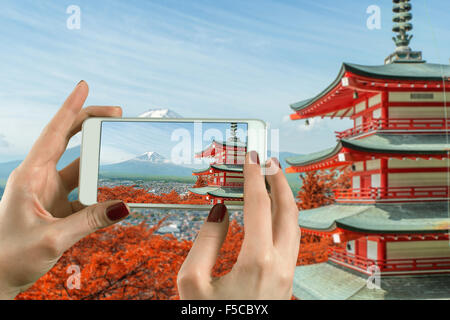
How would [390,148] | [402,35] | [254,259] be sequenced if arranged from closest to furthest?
[254,259] < [390,148] < [402,35]

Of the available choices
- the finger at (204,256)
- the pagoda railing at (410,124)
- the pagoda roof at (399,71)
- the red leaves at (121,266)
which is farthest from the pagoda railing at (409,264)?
the finger at (204,256)

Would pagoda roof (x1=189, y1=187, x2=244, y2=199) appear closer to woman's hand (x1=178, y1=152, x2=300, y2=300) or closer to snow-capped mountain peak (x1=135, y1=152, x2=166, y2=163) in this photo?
snow-capped mountain peak (x1=135, y1=152, x2=166, y2=163)

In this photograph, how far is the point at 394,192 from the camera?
3.83 m

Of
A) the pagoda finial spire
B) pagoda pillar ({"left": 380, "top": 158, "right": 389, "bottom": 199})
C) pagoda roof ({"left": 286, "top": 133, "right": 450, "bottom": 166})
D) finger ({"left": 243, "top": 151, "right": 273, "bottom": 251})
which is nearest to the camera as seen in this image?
finger ({"left": 243, "top": 151, "right": 273, "bottom": 251})

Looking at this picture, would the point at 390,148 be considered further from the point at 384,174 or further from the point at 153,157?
the point at 153,157

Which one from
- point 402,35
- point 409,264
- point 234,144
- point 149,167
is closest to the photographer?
point 234,144

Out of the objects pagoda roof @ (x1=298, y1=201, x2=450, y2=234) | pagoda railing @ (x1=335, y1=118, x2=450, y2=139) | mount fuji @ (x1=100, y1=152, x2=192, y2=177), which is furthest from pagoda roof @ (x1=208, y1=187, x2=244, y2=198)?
pagoda railing @ (x1=335, y1=118, x2=450, y2=139)

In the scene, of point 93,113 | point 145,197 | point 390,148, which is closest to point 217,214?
point 145,197

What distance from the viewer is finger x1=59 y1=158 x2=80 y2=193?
79 cm

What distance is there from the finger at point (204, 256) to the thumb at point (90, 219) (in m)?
0.20

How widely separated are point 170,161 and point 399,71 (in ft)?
12.9

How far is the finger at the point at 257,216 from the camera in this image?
44 centimetres

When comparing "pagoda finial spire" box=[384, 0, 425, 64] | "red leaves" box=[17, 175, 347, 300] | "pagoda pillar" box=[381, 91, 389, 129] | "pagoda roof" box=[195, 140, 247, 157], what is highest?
"pagoda finial spire" box=[384, 0, 425, 64]
